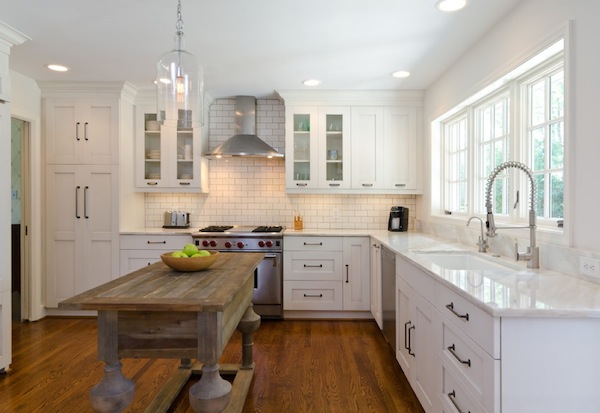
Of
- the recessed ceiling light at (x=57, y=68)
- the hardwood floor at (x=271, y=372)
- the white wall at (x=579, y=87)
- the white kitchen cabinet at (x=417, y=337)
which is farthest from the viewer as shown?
the recessed ceiling light at (x=57, y=68)

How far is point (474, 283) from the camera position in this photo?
1753 millimetres

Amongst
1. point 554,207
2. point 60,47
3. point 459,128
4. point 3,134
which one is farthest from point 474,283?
point 60,47

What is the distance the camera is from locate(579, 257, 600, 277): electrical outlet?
1.75m

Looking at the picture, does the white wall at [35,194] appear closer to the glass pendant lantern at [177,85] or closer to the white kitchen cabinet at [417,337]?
the glass pendant lantern at [177,85]

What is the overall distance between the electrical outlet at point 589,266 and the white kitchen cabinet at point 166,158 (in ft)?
12.2

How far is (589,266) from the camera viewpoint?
181cm

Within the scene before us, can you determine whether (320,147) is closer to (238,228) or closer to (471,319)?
(238,228)

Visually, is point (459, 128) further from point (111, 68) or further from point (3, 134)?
point (3, 134)

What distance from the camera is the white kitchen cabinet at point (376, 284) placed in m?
3.75

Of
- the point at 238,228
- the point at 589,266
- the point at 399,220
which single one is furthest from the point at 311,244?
the point at 589,266

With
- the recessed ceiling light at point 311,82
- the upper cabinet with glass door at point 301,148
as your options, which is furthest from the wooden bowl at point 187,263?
the recessed ceiling light at point 311,82

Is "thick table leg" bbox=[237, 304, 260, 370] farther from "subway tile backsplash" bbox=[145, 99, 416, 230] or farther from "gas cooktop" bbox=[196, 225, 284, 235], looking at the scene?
"subway tile backsplash" bbox=[145, 99, 416, 230]

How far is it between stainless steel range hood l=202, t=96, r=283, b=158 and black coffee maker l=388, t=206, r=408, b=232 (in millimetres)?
1467

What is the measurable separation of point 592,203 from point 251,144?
10.7 ft
